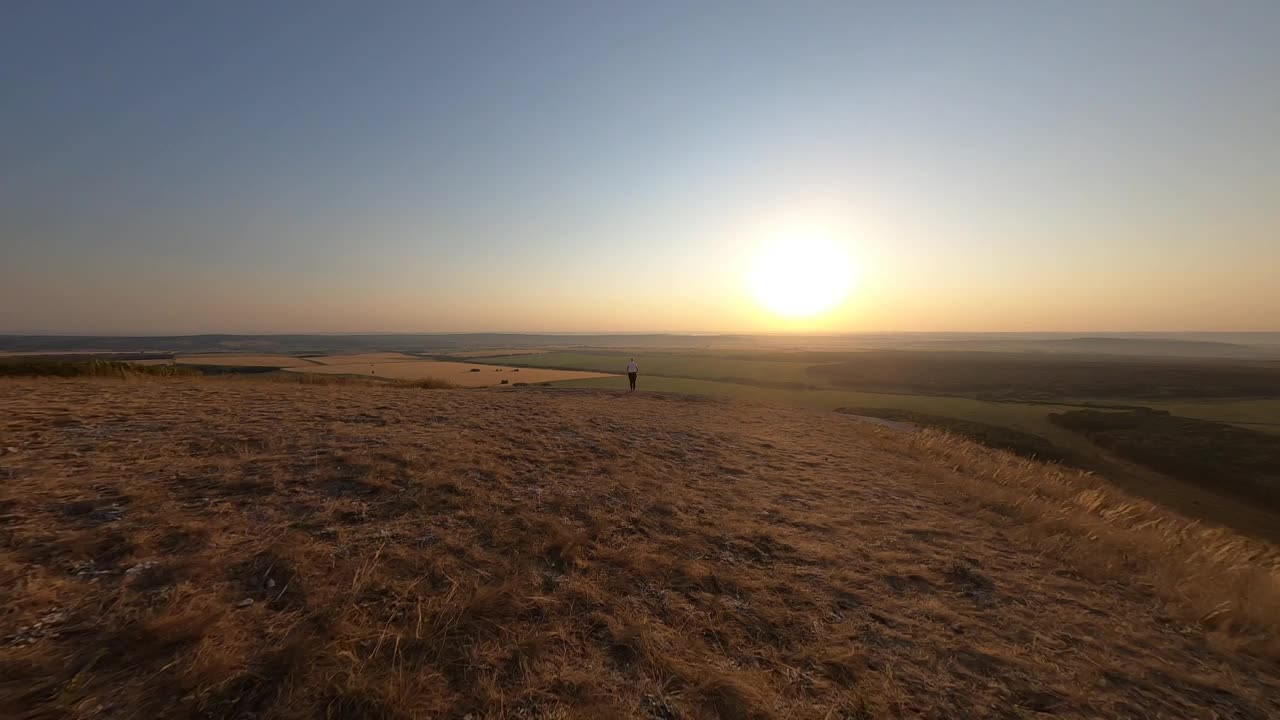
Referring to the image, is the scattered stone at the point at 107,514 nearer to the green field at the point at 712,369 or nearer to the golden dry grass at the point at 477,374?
the golden dry grass at the point at 477,374

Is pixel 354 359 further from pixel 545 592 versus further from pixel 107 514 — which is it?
pixel 545 592

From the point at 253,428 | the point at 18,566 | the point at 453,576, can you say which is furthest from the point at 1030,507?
the point at 253,428

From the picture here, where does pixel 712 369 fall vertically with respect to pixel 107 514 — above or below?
below

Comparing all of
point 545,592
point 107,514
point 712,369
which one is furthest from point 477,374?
point 545,592

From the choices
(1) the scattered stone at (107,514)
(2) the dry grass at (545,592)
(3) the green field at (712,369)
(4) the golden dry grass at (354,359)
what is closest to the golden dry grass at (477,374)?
(3) the green field at (712,369)

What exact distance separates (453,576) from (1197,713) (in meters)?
6.94

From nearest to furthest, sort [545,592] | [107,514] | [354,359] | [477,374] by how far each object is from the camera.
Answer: [545,592], [107,514], [477,374], [354,359]

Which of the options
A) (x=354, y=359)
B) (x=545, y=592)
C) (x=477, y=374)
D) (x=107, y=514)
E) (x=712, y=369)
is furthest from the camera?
(x=354, y=359)

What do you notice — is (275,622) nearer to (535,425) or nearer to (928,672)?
(928,672)

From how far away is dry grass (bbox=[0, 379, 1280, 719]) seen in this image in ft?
10.1

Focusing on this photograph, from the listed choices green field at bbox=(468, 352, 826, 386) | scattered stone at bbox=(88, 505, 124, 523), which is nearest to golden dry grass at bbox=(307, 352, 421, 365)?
green field at bbox=(468, 352, 826, 386)

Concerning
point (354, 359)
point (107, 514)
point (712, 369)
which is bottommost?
point (712, 369)

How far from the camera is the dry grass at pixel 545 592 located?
3082 mm

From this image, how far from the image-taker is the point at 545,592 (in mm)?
4387
